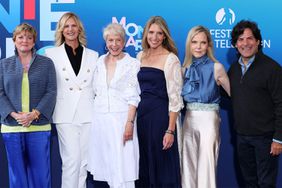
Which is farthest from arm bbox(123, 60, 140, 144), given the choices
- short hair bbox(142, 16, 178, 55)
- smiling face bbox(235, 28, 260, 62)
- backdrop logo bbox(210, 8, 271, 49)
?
backdrop logo bbox(210, 8, 271, 49)

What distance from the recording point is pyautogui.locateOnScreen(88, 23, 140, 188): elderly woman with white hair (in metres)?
3.95

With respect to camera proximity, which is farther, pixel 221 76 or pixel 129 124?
pixel 221 76

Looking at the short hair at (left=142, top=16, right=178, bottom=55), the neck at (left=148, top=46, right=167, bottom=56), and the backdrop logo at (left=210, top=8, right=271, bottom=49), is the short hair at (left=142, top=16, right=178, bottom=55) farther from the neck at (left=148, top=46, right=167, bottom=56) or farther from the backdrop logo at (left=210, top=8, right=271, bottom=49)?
the backdrop logo at (left=210, top=8, right=271, bottom=49)

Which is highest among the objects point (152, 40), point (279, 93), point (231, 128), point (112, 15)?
point (112, 15)

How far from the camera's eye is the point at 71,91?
426cm

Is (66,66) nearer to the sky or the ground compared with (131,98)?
nearer to the sky

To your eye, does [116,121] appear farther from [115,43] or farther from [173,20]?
[173,20]

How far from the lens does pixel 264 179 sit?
3.90 m

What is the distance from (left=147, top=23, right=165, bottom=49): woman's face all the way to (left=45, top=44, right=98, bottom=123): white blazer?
0.58 metres

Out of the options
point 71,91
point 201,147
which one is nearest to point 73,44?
point 71,91

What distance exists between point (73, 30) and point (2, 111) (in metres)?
0.94

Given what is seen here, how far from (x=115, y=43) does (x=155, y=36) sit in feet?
1.19

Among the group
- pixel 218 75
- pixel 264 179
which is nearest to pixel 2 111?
pixel 218 75

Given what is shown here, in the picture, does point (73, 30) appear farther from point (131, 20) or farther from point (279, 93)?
point (279, 93)
